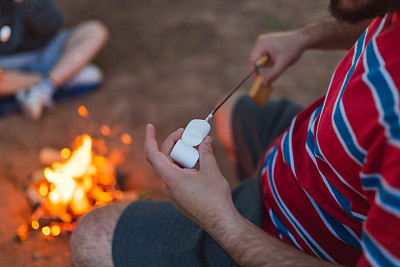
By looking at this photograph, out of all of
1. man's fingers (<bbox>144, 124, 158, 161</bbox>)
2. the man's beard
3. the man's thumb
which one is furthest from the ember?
the man's beard

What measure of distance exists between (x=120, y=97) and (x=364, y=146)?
2470mm

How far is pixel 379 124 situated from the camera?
2.50ft

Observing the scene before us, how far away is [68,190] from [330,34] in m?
1.73

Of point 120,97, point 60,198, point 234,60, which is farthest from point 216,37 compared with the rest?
point 60,198

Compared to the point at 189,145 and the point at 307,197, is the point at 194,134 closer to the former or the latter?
the point at 189,145

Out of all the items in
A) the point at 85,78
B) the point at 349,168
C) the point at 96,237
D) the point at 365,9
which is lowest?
the point at 85,78

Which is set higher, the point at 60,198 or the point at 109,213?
the point at 109,213

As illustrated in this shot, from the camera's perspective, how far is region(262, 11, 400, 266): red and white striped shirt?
2.39 feet

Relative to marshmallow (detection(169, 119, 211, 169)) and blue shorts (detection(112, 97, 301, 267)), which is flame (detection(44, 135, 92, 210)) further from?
marshmallow (detection(169, 119, 211, 169))

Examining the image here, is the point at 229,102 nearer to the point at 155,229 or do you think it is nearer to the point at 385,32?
the point at 155,229

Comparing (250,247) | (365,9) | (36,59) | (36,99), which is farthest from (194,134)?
(36,59)

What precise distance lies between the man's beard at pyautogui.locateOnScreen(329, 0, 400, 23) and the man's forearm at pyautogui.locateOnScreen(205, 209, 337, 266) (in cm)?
71

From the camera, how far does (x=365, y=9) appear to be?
3.10 feet

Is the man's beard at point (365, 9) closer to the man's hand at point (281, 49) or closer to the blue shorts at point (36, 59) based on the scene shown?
the man's hand at point (281, 49)
